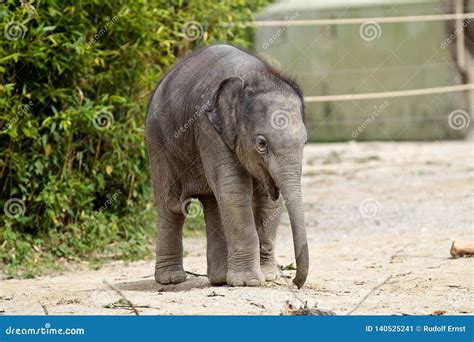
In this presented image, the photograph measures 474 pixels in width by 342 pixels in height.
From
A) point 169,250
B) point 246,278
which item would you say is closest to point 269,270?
point 246,278

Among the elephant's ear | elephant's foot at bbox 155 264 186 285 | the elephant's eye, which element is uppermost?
the elephant's ear

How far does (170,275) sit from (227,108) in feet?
4.79

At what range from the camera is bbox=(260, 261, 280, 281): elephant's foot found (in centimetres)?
713

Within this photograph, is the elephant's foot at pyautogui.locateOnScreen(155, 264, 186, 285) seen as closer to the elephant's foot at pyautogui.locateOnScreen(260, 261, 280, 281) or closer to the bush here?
the elephant's foot at pyautogui.locateOnScreen(260, 261, 280, 281)

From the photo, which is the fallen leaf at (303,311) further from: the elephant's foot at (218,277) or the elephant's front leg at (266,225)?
the elephant's front leg at (266,225)

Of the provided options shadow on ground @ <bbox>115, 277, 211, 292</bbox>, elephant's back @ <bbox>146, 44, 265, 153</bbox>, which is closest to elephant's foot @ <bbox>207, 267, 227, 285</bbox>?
shadow on ground @ <bbox>115, 277, 211, 292</bbox>

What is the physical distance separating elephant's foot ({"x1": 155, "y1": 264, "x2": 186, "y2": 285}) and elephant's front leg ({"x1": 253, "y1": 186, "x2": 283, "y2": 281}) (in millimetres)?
639

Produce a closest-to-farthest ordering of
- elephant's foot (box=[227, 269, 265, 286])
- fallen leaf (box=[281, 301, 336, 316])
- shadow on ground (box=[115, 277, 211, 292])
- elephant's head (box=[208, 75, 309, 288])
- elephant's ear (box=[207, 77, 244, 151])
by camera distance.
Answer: fallen leaf (box=[281, 301, 336, 316]), elephant's head (box=[208, 75, 309, 288]), elephant's ear (box=[207, 77, 244, 151]), elephant's foot (box=[227, 269, 265, 286]), shadow on ground (box=[115, 277, 211, 292])

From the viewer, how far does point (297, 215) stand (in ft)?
20.1

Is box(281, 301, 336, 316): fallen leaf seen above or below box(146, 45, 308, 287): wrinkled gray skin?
below

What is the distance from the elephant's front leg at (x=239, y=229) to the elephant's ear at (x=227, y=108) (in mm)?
230

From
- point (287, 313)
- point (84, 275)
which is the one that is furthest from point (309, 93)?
point (287, 313)

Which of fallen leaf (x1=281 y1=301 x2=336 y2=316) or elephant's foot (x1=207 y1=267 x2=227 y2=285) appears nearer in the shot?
fallen leaf (x1=281 y1=301 x2=336 y2=316)

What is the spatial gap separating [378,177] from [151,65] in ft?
17.4
